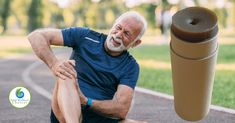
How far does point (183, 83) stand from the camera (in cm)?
604

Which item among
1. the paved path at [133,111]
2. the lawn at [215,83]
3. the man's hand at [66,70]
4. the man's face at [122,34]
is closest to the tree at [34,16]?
the lawn at [215,83]

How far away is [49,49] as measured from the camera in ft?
20.6

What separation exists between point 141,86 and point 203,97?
7.22m

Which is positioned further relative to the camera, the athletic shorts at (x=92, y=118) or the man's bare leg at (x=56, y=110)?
the athletic shorts at (x=92, y=118)

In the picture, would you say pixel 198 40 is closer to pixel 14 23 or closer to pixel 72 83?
pixel 72 83

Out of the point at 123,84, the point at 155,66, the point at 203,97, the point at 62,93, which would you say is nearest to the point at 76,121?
the point at 62,93

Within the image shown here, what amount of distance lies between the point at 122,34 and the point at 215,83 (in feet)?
26.1

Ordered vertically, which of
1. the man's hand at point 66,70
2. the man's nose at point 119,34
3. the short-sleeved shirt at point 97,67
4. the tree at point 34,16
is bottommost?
the tree at point 34,16

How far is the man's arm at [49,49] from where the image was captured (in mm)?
6000

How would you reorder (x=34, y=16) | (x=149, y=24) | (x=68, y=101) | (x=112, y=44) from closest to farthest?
(x=68, y=101)
(x=112, y=44)
(x=34, y=16)
(x=149, y=24)

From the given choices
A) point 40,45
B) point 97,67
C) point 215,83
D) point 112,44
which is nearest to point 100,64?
point 97,67

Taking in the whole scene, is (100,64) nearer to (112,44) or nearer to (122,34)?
(112,44)

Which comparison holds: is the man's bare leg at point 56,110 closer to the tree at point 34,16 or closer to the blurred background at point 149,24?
the blurred background at point 149,24

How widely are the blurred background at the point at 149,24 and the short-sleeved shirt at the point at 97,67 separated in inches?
60.4
